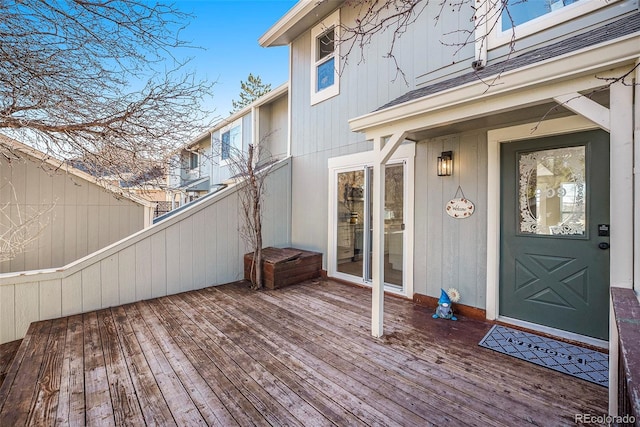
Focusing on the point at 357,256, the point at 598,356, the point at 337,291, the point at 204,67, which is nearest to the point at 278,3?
the point at 204,67

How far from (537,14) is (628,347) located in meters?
3.47

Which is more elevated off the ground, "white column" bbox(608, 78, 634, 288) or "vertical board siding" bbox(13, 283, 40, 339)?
"white column" bbox(608, 78, 634, 288)

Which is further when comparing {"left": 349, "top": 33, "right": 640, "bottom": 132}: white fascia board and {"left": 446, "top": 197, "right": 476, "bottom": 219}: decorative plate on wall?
{"left": 446, "top": 197, "right": 476, "bottom": 219}: decorative plate on wall

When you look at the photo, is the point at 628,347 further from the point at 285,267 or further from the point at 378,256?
the point at 285,267

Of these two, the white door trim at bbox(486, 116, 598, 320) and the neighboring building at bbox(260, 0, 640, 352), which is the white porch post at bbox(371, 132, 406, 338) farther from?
the white door trim at bbox(486, 116, 598, 320)

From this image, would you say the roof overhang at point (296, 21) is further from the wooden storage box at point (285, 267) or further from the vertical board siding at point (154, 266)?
the wooden storage box at point (285, 267)

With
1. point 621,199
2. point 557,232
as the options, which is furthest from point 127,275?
point 557,232

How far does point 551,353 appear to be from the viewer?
269cm

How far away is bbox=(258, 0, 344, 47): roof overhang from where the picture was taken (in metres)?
5.16

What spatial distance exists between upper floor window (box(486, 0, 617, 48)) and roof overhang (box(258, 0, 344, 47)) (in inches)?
113

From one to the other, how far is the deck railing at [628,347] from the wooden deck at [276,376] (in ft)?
3.00

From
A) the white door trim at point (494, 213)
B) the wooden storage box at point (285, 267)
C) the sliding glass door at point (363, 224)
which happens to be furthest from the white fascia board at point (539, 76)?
the wooden storage box at point (285, 267)

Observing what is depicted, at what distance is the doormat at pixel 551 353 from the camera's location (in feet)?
7.82

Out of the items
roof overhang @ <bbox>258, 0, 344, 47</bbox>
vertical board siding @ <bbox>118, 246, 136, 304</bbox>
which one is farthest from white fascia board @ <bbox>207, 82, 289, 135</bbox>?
vertical board siding @ <bbox>118, 246, 136, 304</bbox>
